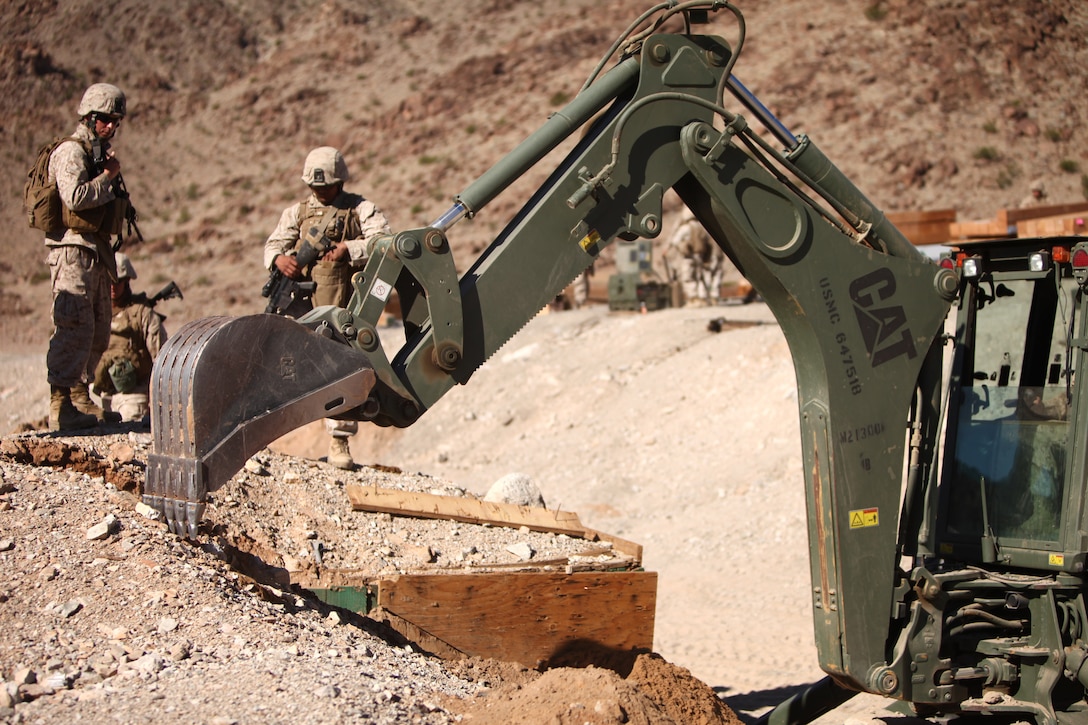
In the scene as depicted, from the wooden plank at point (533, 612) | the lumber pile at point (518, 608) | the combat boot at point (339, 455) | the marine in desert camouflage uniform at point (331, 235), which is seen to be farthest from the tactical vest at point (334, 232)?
the wooden plank at point (533, 612)

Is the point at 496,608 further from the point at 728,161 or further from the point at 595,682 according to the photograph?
the point at 728,161

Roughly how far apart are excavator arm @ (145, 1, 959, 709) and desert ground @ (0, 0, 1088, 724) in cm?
63

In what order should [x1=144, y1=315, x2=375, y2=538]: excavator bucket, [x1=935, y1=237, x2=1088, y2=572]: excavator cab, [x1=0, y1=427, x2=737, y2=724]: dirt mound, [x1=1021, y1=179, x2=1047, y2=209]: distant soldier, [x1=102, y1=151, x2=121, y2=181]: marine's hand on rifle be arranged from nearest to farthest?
1. [x1=0, y1=427, x2=737, y2=724]: dirt mound
2. [x1=144, y1=315, x2=375, y2=538]: excavator bucket
3. [x1=935, y1=237, x2=1088, y2=572]: excavator cab
4. [x1=102, y1=151, x2=121, y2=181]: marine's hand on rifle
5. [x1=1021, y1=179, x2=1047, y2=209]: distant soldier

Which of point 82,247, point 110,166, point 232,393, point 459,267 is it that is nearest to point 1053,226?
point 110,166

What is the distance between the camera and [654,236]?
15.5ft

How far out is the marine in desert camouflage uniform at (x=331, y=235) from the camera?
7570 mm

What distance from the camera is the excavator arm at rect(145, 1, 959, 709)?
4137mm

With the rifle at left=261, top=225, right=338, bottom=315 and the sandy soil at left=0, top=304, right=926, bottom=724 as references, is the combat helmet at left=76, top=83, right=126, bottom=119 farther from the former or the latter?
the sandy soil at left=0, top=304, right=926, bottom=724

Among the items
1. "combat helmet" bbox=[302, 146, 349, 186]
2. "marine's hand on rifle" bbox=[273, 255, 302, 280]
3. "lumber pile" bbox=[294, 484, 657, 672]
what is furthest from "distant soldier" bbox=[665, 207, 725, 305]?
"lumber pile" bbox=[294, 484, 657, 672]

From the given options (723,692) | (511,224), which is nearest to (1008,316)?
(511,224)

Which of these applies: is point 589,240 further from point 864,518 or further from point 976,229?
point 976,229

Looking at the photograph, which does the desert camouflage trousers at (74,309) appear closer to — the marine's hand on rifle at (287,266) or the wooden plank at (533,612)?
the marine's hand on rifle at (287,266)

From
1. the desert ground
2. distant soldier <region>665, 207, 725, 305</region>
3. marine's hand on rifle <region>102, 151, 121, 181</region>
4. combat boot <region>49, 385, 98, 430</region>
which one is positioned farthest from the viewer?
distant soldier <region>665, 207, 725, 305</region>

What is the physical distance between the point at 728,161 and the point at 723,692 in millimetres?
4352
